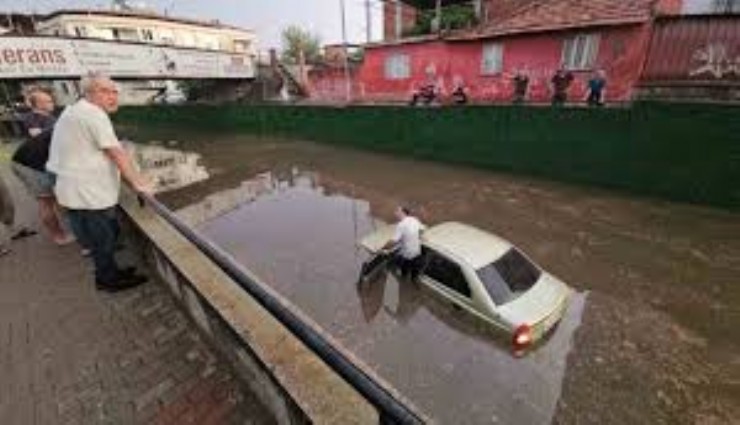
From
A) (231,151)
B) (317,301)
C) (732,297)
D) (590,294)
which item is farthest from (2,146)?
(732,297)

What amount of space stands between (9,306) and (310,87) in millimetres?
31928

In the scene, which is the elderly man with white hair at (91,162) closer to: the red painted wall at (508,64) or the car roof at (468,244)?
the car roof at (468,244)

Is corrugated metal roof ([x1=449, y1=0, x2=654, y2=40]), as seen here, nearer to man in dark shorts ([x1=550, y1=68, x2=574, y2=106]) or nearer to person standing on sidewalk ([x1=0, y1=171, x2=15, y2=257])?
man in dark shorts ([x1=550, y1=68, x2=574, y2=106])

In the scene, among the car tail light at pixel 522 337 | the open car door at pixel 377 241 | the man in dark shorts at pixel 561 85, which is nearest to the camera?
the car tail light at pixel 522 337

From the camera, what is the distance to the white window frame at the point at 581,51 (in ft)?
58.9

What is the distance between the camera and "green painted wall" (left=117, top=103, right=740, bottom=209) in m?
11.0

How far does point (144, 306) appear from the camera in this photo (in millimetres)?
3994

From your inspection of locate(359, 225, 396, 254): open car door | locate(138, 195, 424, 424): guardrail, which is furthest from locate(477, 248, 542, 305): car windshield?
locate(138, 195, 424, 424): guardrail

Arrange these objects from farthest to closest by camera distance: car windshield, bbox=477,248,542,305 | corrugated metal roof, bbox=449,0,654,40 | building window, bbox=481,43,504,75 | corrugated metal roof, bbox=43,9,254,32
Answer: corrugated metal roof, bbox=43,9,254,32 → building window, bbox=481,43,504,75 → corrugated metal roof, bbox=449,0,654,40 → car windshield, bbox=477,248,542,305

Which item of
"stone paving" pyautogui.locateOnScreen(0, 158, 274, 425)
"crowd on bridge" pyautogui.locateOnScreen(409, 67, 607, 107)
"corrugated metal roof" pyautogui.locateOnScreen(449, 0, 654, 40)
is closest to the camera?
"stone paving" pyautogui.locateOnScreen(0, 158, 274, 425)

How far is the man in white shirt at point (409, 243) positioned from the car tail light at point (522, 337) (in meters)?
2.22

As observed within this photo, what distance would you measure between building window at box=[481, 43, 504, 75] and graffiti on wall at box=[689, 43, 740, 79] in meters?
8.33

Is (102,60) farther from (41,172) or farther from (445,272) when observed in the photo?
(445,272)

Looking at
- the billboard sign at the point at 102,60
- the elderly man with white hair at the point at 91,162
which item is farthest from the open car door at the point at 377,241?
the billboard sign at the point at 102,60
